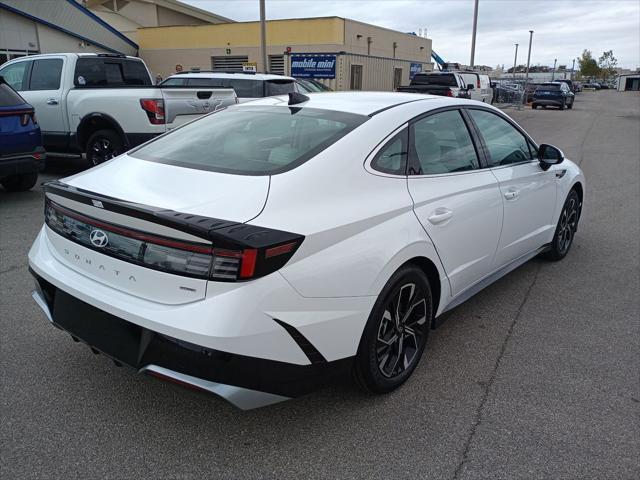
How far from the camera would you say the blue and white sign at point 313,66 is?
25.9 m

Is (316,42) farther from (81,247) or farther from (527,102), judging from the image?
(81,247)

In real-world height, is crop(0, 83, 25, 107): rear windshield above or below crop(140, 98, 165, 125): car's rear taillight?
above

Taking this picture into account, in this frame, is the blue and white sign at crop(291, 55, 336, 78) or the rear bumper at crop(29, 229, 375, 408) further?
the blue and white sign at crop(291, 55, 336, 78)

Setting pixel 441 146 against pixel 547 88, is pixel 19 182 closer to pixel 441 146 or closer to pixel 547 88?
pixel 441 146

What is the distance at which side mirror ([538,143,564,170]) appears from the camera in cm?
454

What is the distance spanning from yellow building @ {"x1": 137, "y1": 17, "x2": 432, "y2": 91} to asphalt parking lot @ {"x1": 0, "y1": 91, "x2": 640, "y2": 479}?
77.5 ft

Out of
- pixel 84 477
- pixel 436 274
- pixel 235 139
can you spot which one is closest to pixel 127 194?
pixel 235 139

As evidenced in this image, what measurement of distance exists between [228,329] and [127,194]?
91 centimetres

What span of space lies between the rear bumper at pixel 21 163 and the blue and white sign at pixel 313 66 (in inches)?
798

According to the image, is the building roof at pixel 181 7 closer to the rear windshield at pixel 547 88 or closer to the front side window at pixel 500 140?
the rear windshield at pixel 547 88

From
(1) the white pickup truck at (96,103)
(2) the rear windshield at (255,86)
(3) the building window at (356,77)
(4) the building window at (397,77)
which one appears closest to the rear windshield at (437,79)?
(3) the building window at (356,77)

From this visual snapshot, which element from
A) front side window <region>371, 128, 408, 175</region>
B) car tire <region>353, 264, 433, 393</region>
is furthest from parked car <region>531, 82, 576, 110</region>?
car tire <region>353, 264, 433, 393</region>

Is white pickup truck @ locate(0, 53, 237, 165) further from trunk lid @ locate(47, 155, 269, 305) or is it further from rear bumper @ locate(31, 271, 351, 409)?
rear bumper @ locate(31, 271, 351, 409)

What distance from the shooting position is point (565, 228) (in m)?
5.39
